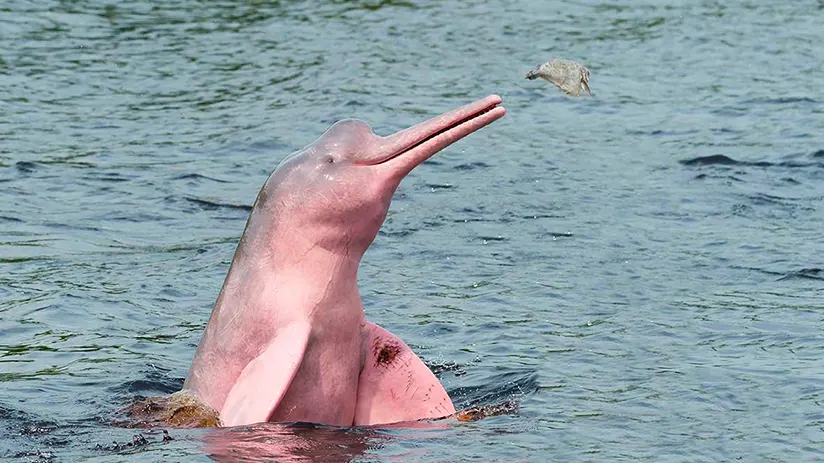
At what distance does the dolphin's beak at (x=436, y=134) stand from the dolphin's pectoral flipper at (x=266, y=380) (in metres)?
1.07

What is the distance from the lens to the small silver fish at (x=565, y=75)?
12844mm

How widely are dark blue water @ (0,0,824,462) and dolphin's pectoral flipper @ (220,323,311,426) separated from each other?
0.16 metres

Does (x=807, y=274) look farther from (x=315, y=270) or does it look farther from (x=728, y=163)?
(x=315, y=270)

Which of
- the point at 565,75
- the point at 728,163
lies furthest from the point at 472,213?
the point at 728,163

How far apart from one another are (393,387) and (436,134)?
1549 mm

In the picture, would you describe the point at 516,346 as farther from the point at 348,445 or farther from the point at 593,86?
the point at 593,86

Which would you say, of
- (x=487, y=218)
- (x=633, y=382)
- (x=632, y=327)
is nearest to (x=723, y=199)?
(x=487, y=218)

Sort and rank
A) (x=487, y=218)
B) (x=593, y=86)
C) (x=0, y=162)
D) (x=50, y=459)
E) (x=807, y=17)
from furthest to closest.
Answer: (x=807, y=17) → (x=593, y=86) → (x=0, y=162) → (x=487, y=218) → (x=50, y=459)

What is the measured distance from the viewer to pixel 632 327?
11273 millimetres

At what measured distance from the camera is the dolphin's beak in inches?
328

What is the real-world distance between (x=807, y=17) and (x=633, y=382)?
54.1 ft

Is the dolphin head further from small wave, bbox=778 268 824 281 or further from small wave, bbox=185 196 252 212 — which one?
small wave, bbox=185 196 252 212

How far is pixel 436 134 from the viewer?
8453 millimetres

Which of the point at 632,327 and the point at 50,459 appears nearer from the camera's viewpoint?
the point at 50,459
